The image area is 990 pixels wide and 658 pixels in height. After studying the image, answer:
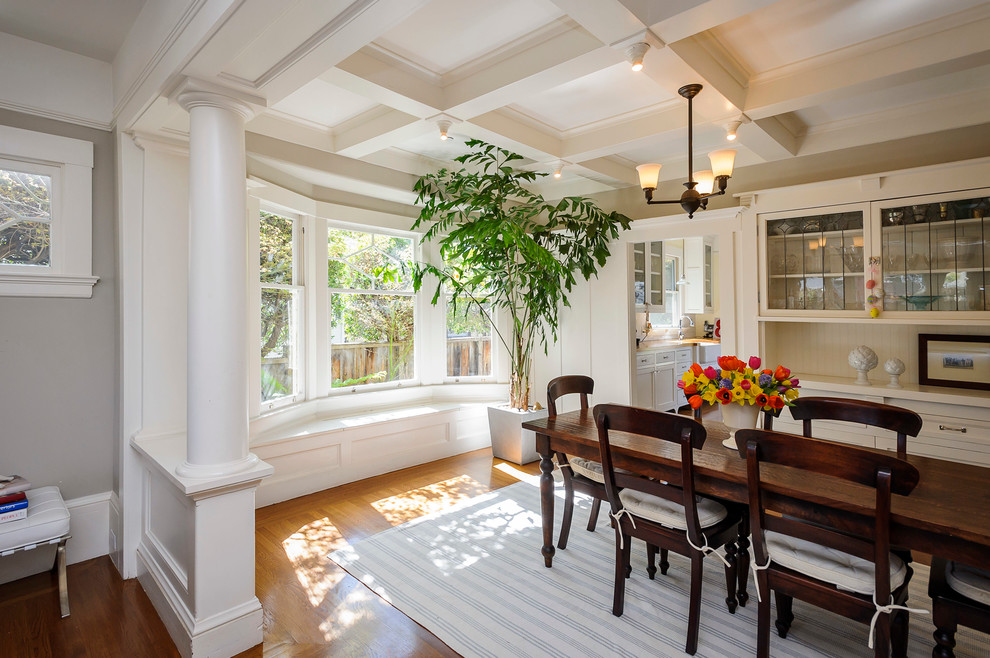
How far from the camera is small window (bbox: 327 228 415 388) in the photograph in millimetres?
4293

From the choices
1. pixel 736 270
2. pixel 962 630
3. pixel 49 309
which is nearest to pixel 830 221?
pixel 736 270

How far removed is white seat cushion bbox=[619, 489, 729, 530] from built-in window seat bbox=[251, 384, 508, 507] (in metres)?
2.38

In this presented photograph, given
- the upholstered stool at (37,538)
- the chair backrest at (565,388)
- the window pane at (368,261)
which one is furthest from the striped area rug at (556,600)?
the window pane at (368,261)

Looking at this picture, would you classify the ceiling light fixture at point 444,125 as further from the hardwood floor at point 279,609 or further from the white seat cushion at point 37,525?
the white seat cushion at point 37,525

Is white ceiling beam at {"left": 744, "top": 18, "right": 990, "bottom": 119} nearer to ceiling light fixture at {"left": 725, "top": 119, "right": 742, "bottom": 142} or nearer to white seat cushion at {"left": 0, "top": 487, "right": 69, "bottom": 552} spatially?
ceiling light fixture at {"left": 725, "top": 119, "right": 742, "bottom": 142}

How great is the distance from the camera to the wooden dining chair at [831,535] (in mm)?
1474

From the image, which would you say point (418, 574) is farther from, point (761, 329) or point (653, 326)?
point (653, 326)

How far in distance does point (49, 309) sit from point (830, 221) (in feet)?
15.7

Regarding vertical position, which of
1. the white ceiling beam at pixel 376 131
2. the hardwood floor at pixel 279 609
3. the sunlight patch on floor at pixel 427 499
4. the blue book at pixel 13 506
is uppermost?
the white ceiling beam at pixel 376 131

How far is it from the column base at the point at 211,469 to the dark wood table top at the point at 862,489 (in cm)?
144

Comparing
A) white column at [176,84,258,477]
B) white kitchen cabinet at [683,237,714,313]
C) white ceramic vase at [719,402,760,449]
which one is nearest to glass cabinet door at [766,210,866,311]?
white ceramic vase at [719,402,760,449]

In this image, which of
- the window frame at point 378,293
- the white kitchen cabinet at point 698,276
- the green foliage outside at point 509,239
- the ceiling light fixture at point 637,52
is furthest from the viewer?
the white kitchen cabinet at point 698,276

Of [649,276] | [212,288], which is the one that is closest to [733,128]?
[212,288]

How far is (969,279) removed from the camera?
3021 mm
